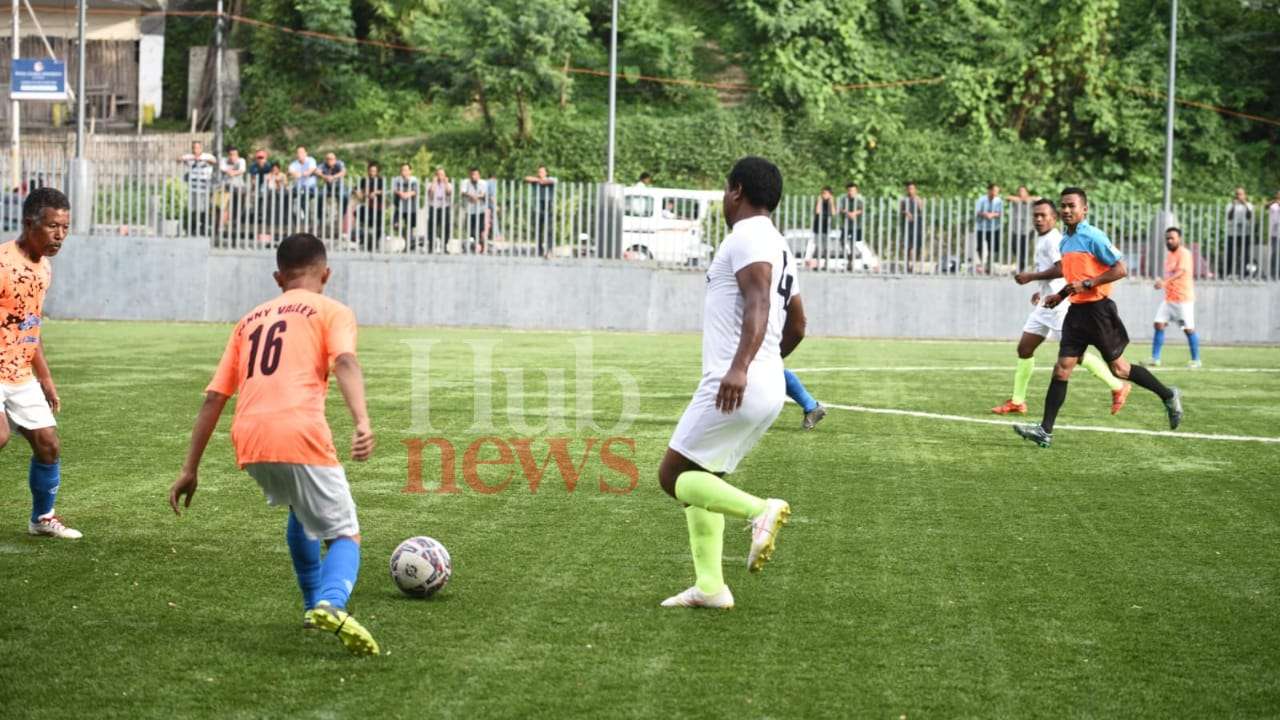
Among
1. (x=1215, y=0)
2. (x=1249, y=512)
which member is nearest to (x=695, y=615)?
(x=1249, y=512)

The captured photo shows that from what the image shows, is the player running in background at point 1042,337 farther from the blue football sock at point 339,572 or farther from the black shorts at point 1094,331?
the blue football sock at point 339,572

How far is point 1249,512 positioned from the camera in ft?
31.3

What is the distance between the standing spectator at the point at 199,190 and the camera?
96.6 ft

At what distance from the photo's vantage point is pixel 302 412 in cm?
581

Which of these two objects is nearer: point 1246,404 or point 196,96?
point 1246,404

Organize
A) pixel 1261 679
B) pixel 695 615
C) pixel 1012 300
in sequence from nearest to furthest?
pixel 1261 679
pixel 695 615
pixel 1012 300

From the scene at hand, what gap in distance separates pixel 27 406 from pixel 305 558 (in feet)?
8.67

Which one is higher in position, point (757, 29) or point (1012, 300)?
point (757, 29)

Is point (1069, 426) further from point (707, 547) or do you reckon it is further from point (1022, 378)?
point (707, 547)

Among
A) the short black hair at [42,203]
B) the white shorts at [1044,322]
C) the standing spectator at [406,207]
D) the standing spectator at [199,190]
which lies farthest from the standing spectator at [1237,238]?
the short black hair at [42,203]

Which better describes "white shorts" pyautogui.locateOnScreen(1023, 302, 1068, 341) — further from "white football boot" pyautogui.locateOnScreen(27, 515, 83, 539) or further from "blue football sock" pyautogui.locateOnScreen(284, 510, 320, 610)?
"blue football sock" pyautogui.locateOnScreen(284, 510, 320, 610)

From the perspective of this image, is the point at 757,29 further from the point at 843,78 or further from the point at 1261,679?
the point at 1261,679

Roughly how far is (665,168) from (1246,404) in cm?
2797

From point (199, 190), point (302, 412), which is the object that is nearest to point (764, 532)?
point (302, 412)
